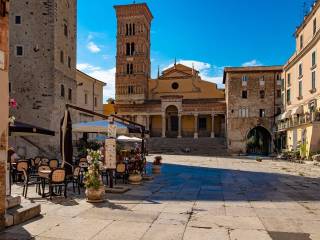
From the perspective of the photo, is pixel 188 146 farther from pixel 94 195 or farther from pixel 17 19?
pixel 94 195

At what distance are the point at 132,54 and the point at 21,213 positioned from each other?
56.9 meters

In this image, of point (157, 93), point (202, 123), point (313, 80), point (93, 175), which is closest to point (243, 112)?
point (202, 123)

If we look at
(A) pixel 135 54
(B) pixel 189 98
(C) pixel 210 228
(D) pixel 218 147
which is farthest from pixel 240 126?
(C) pixel 210 228

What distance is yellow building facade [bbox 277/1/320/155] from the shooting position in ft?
102

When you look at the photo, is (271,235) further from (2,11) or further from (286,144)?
(286,144)

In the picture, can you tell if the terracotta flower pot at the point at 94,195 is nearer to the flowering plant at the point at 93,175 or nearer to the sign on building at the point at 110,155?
the flowering plant at the point at 93,175

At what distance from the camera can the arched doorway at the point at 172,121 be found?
56.9 metres

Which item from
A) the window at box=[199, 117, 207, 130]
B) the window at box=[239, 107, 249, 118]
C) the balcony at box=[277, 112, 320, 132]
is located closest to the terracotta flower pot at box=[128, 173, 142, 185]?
the balcony at box=[277, 112, 320, 132]

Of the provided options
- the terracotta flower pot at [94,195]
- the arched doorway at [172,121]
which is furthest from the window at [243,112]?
the terracotta flower pot at [94,195]

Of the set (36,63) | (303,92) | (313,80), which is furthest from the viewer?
(303,92)

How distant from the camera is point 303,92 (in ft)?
117

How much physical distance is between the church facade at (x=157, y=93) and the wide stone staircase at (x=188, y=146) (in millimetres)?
3413

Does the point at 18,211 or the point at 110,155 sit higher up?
the point at 110,155

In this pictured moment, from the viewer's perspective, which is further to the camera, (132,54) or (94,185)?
(132,54)
